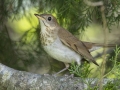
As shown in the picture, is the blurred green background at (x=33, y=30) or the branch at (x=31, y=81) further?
the blurred green background at (x=33, y=30)

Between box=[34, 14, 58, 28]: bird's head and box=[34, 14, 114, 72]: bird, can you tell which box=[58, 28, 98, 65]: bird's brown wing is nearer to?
box=[34, 14, 114, 72]: bird

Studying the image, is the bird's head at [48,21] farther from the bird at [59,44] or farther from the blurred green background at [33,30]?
the blurred green background at [33,30]

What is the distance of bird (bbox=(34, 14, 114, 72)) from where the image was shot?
5.35 metres

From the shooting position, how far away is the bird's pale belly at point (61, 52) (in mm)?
5336

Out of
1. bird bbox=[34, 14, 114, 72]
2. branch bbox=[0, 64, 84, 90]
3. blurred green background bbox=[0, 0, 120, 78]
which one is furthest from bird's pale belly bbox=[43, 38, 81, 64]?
branch bbox=[0, 64, 84, 90]

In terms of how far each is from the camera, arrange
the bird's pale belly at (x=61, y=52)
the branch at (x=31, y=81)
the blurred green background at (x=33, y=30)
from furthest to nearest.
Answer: the blurred green background at (x=33, y=30) → the bird's pale belly at (x=61, y=52) → the branch at (x=31, y=81)

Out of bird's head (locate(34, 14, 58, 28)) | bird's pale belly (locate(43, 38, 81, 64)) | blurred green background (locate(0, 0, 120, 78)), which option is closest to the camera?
bird's pale belly (locate(43, 38, 81, 64))

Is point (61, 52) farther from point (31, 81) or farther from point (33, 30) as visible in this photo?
point (33, 30)

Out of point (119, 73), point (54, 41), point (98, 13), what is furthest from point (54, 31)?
point (119, 73)

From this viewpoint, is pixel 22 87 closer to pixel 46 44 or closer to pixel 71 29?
pixel 46 44

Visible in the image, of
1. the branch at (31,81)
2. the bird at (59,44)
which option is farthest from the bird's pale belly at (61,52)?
the branch at (31,81)

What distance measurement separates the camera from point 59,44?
5.39m

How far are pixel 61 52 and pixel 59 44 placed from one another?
0.10 m

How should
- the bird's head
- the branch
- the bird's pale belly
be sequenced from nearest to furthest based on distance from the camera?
the branch, the bird's pale belly, the bird's head
